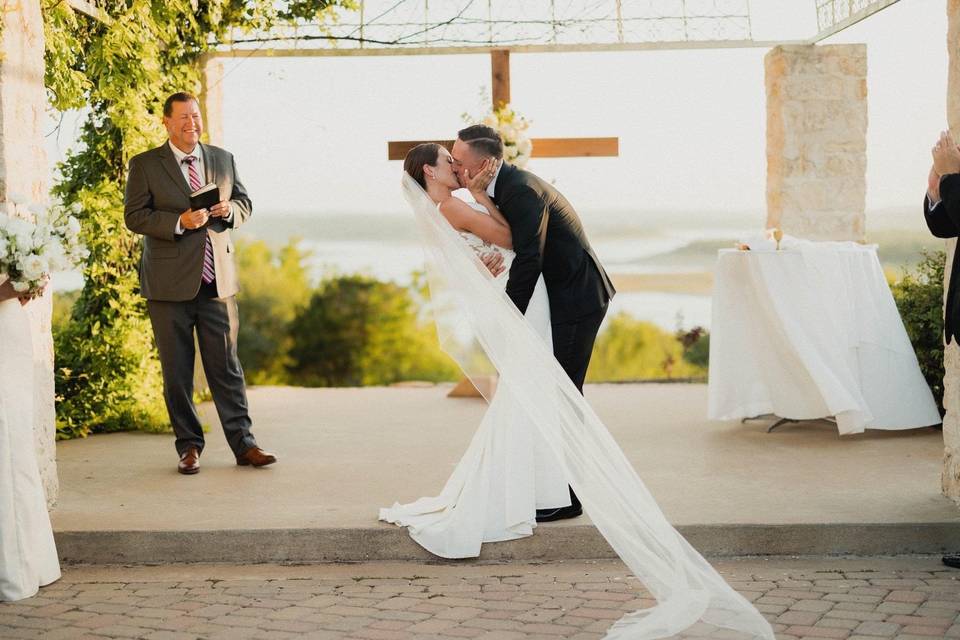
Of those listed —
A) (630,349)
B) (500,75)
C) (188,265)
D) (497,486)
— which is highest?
(500,75)

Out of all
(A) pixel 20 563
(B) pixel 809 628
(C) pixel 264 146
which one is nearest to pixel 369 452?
(A) pixel 20 563

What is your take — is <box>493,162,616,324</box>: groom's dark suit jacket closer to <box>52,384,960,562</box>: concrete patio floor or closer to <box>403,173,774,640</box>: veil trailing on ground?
<box>403,173,774,640</box>: veil trailing on ground

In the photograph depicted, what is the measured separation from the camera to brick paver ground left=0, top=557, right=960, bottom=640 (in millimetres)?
3439

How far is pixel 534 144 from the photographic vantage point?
884 cm

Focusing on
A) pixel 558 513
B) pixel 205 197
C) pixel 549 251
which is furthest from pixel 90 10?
pixel 558 513

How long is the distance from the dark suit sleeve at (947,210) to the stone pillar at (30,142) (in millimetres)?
3630

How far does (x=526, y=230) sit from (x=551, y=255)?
9.4 inches

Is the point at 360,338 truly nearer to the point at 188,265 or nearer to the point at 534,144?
the point at 534,144

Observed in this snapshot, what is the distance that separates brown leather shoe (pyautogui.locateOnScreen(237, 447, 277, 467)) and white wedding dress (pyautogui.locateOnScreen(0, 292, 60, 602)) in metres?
1.61

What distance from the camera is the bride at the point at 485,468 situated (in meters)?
4.29

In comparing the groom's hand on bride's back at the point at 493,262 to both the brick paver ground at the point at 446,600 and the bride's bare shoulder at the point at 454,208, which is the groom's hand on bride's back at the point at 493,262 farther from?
the brick paver ground at the point at 446,600

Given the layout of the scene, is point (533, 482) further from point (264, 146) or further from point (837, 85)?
point (264, 146)

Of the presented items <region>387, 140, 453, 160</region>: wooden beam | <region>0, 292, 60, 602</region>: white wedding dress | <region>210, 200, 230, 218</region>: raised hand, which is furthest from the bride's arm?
<region>387, 140, 453, 160</region>: wooden beam

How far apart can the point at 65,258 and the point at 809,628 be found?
286cm
